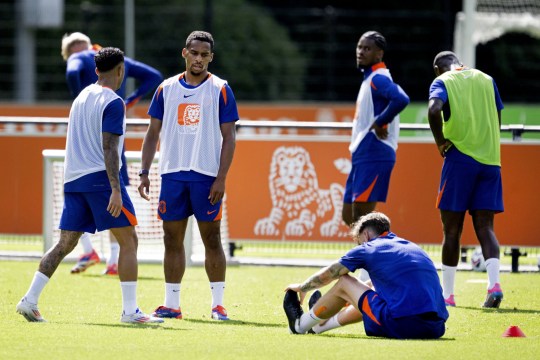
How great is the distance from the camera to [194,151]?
10531mm

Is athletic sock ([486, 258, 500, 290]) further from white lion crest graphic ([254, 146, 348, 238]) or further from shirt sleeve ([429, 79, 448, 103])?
white lion crest graphic ([254, 146, 348, 238])

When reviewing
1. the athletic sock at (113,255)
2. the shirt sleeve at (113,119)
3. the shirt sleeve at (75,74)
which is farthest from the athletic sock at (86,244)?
the shirt sleeve at (113,119)

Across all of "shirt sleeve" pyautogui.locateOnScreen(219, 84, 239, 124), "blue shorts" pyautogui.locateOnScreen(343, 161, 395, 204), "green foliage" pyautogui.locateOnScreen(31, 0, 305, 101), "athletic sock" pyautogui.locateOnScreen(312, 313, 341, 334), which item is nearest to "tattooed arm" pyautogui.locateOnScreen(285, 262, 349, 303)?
"athletic sock" pyautogui.locateOnScreen(312, 313, 341, 334)

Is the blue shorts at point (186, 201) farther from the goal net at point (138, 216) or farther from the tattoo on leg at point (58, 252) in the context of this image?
the goal net at point (138, 216)

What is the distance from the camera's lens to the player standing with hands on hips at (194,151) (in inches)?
414

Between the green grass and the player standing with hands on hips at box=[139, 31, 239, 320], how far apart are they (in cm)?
72

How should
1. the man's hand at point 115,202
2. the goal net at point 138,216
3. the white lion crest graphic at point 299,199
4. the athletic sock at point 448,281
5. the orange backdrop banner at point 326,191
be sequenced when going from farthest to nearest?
the white lion crest graphic at point 299,199 < the goal net at point 138,216 < the orange backdrop banner at point 326,191 < the athletic sock at point 448,281 < the man's hand at point 115,202

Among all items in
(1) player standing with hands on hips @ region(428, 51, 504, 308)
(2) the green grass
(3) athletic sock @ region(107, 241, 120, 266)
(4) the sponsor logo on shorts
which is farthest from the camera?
(3) athletic sock @ region(107, 241, 120, 266)

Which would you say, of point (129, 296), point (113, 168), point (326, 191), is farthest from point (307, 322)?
point (326, 191)

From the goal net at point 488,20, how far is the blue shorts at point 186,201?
344 inches

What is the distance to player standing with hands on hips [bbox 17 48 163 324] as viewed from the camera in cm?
994

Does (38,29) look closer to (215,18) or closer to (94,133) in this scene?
(215,18)

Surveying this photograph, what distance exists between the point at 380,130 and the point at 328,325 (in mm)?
3205

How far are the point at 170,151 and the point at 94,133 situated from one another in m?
0.81
